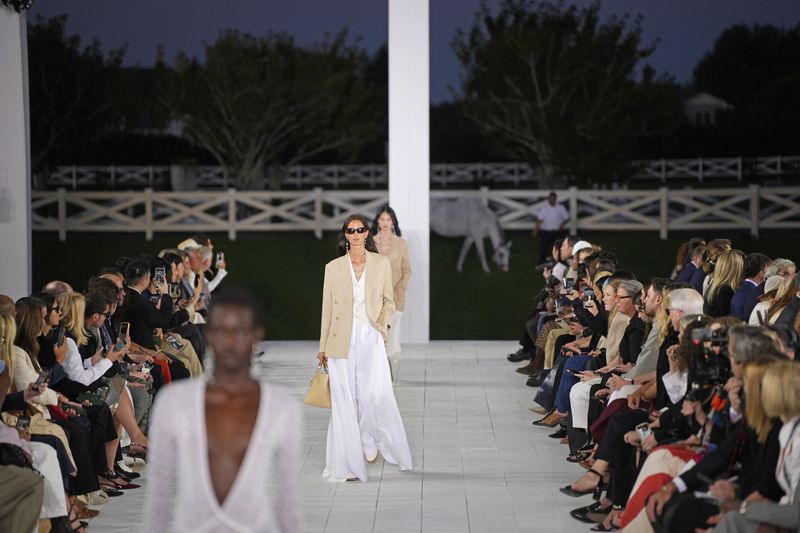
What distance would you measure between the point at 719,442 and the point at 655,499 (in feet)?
1.27

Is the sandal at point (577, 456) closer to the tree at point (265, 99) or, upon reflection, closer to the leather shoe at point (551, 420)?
the leather shoe at point (551, 420)

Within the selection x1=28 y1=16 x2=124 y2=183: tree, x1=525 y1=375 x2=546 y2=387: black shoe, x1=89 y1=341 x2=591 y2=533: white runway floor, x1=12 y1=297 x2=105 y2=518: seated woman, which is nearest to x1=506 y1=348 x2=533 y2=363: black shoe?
x1=89 y1=341 x2=591 y2=533: white runway floor

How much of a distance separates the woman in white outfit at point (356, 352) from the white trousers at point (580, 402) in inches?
41.8

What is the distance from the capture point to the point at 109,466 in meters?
7.21

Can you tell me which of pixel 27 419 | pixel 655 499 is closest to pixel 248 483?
pixel 655 499

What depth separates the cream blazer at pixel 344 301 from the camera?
7590mm

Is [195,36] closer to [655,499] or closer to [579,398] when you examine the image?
[579,398]

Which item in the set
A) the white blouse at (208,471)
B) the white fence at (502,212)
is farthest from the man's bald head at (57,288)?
the white fence at (502,212)

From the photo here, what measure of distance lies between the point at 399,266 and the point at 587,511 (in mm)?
4858

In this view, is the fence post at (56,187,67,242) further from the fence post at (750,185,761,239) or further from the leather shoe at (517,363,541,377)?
the leather shoe at (517,363,541,377)

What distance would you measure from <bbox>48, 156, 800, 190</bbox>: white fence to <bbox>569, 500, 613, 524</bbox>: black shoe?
83.9ft

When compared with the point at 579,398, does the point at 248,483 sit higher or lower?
higher

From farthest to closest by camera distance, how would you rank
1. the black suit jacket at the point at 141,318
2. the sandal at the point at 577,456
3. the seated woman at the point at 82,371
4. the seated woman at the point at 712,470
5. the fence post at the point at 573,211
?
the fence post at the point at 573,211, the black suit jacket at the point at 141,318, the sandal at the point at 577,456, the seated woman at the point at 82,371, the seated woman at the point at 712,470

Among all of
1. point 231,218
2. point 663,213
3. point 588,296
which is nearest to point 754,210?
point 663,213
